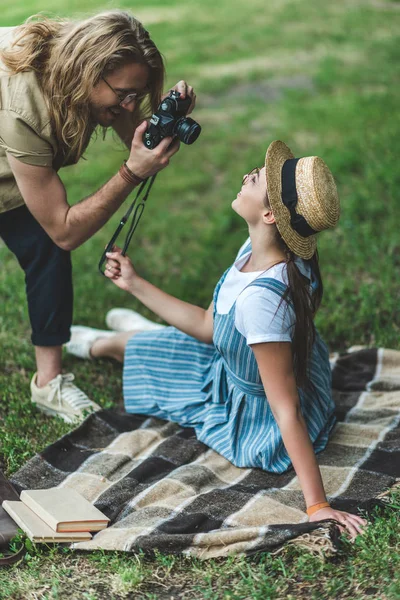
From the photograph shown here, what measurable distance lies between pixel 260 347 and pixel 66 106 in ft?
4.36

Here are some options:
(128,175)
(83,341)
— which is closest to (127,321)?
(83,341)

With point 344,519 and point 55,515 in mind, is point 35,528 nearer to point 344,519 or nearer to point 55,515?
point 55,515

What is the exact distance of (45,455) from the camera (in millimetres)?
3482

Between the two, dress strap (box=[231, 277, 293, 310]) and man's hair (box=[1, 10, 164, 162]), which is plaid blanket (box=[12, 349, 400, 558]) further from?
man's hair (box=[1, 10, 164, 162])

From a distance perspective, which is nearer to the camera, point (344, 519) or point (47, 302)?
point (344, 519)

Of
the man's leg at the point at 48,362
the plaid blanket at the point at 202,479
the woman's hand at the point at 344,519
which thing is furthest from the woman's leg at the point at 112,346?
the woman's hand at the point at 344,519

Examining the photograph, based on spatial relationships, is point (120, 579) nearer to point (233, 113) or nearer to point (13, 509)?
point (13, 509)

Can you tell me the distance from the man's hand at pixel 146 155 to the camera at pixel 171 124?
2 centimetres

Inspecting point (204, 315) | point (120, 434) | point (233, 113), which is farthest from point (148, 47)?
point (233, 113)

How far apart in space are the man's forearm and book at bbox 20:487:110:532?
3.78ft

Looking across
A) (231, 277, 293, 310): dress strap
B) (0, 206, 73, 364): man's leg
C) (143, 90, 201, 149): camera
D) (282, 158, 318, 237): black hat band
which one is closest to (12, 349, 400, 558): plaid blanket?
(0, 206, 73, 364): man's leg

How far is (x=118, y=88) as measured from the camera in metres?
3.39

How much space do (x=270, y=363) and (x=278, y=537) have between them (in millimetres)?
627

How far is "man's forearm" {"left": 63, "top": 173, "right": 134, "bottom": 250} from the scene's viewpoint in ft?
11.5
